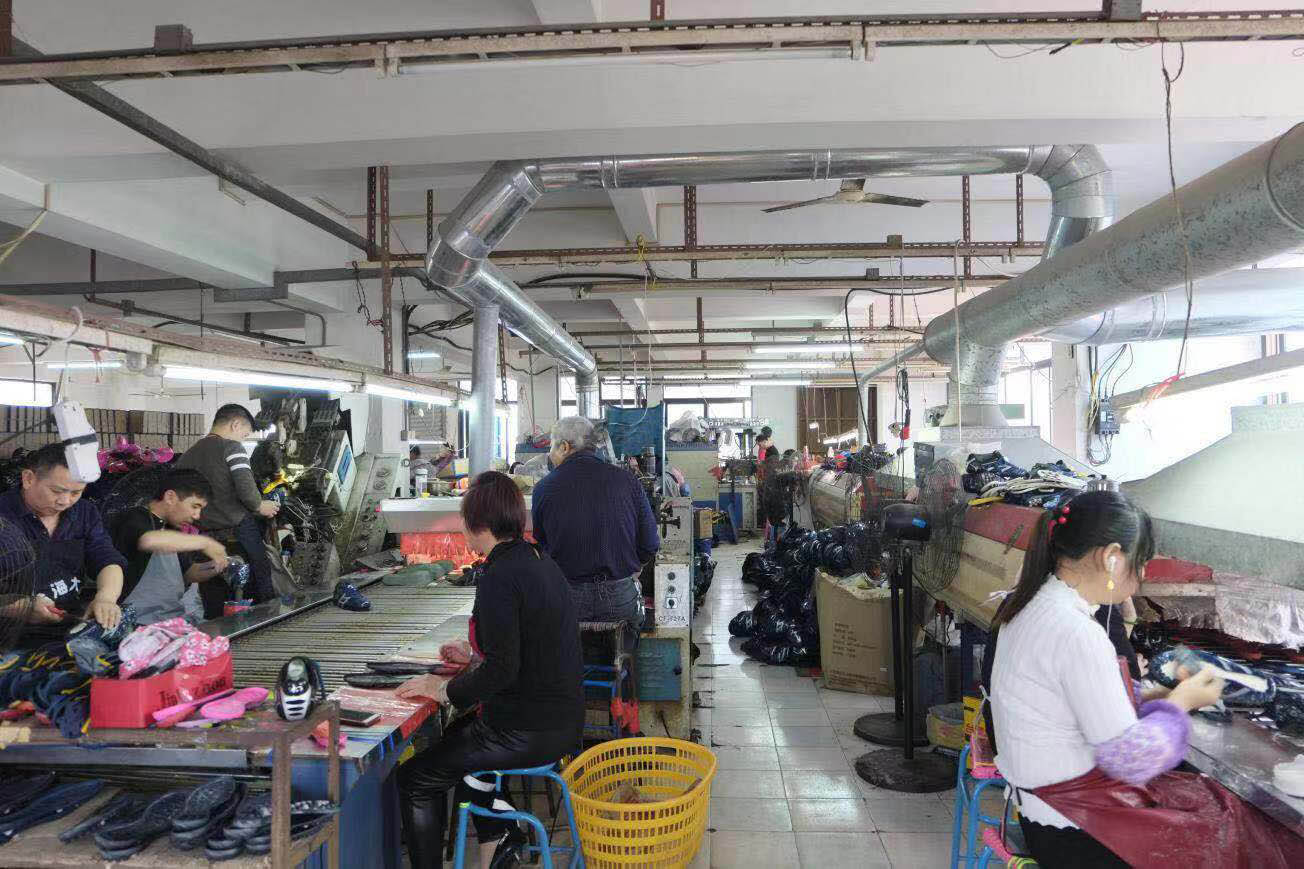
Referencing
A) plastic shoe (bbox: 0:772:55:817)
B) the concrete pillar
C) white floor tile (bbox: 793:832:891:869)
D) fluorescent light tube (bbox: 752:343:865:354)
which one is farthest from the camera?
the concrete pillar

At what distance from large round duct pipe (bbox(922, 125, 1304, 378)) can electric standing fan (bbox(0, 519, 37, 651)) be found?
376cm

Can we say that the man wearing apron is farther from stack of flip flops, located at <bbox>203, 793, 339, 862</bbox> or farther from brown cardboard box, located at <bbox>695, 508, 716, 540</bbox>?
brown cardboard box, located at <bbox>695, 508, 716, 540</bbox>

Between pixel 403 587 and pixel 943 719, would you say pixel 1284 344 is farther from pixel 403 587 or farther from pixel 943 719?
pixel 403 587

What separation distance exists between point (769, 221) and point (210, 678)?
580 centimetres

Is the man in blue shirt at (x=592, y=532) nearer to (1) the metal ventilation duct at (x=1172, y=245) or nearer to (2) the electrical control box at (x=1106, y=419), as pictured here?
(1) the metal ventilation duct at (x=1172, y=245)

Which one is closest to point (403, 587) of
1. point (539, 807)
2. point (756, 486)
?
point (539, 807)

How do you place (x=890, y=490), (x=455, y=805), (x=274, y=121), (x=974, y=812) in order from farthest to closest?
(x=890, y=490), (x=274, y=121), (x=455, y=805), (x=974, y=812)

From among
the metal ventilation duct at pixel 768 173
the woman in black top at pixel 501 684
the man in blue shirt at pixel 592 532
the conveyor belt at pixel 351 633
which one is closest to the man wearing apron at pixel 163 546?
the conveyor belt at pixel 351 633

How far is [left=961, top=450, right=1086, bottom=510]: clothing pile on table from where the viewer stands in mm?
3533

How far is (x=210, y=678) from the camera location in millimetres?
2381

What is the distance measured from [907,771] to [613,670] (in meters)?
1.76

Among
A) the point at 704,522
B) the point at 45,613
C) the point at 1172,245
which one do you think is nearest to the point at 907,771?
the point at 1172,245

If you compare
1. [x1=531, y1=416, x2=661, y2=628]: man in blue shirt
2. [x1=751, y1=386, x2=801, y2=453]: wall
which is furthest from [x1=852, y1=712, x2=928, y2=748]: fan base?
[x1=751, y1=386, x2=801, y2=453]: wall

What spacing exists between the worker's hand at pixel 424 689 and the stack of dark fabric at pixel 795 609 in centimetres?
322
